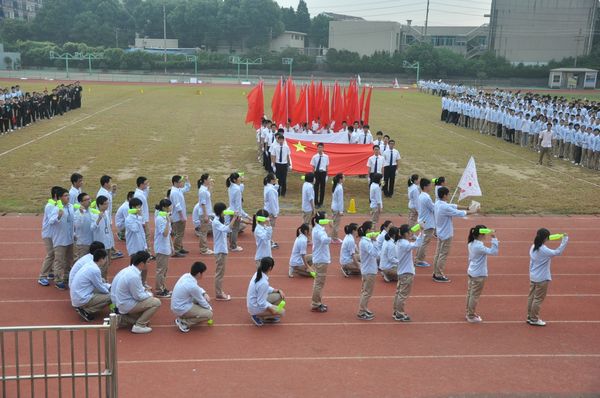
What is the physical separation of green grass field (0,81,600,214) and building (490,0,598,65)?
42.7 metres

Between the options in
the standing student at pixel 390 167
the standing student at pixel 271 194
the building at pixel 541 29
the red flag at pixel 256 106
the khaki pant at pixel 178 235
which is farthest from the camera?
the building at pixel 541 29

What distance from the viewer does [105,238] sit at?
31.8ft

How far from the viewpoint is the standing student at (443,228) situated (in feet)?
33.6

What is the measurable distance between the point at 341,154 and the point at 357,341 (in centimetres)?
947

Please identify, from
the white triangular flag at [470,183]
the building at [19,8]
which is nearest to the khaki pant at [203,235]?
the white triangular flag at [470,183]

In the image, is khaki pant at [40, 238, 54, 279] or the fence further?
khaki pant at [40, 238, 54, 279]

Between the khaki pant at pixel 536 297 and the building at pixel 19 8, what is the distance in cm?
9839

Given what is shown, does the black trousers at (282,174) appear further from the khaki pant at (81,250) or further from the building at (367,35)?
the building at (367,35)

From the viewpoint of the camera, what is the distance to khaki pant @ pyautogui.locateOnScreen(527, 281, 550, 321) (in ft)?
28.3

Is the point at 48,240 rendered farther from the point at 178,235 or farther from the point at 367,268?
the point at 367,268

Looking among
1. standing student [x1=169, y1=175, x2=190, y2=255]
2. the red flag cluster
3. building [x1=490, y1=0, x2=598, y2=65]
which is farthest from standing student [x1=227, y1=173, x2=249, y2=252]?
building [x1=490, y1=0, x2=598, y2=65]

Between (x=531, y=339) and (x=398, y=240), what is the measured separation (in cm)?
237

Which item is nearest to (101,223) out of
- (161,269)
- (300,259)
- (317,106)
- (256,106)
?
(161,269)

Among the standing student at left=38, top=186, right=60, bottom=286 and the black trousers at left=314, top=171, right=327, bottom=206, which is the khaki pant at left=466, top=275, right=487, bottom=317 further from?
the black trousers at left=314, top=171, right=327, bottom=206
